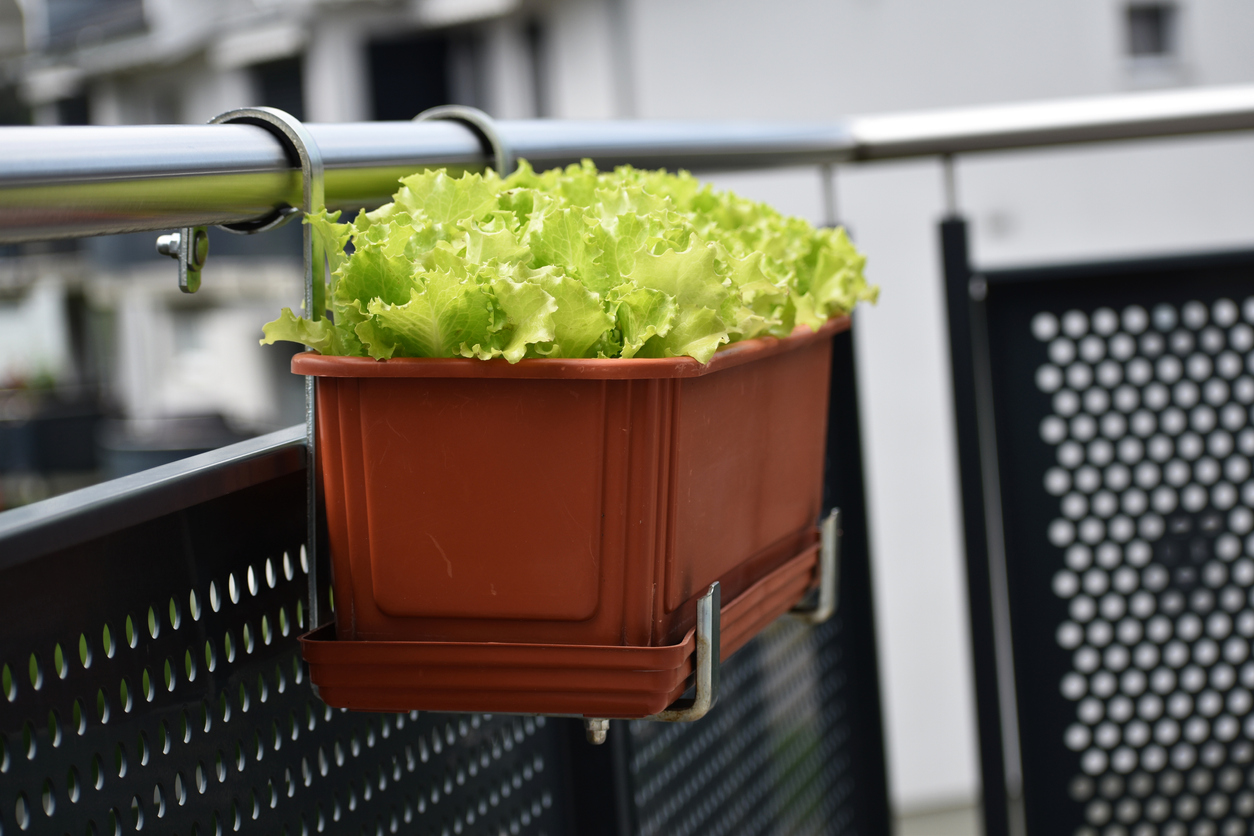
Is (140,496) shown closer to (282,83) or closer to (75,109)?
(282,83)

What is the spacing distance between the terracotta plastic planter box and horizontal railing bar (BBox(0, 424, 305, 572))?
1.8 inches

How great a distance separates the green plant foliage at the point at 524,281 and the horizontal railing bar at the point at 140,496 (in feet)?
0.25

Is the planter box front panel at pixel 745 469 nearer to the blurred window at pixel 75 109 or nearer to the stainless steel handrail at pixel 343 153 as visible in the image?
the stainless steel handrail at pixel 343 153

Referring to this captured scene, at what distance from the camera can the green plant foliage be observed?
0.56 metres

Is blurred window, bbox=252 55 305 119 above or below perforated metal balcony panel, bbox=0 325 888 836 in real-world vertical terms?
above

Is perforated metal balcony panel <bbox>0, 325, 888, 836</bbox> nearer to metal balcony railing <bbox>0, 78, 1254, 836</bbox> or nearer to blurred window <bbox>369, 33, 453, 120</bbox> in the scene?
metal balcony railing <bbox>0, 78, 1254, 836</bbox>

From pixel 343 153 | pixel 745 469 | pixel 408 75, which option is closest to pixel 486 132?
pixel 343 153

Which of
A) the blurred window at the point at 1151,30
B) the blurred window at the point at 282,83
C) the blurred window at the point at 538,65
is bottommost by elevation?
the blurred window at the point at 1151,30

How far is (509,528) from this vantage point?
584 millimetres

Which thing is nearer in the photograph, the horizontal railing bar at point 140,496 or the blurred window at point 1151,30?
the horizontal railing bar at point 140,496

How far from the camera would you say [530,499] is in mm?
581

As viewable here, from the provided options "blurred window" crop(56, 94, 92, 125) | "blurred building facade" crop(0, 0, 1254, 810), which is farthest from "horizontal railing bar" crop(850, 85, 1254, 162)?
"blurred window" crop(56, 94, 92, 125)

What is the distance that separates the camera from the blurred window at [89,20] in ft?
51.2

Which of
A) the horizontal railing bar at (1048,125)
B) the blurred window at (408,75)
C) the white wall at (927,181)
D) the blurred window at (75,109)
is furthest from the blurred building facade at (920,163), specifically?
the blurred window at (75,109)
